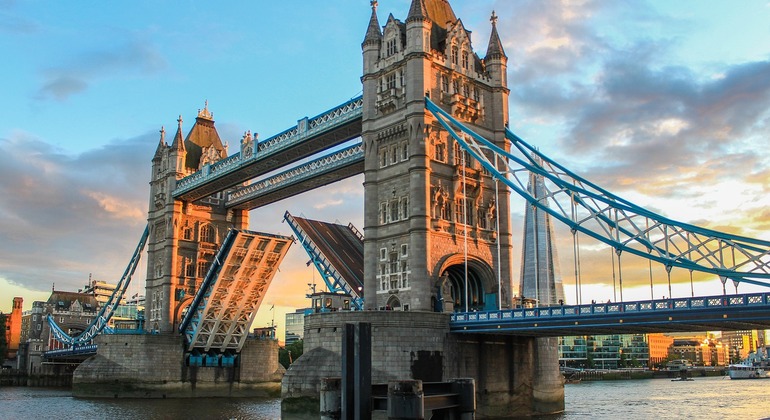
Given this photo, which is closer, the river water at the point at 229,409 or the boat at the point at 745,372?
the river water at the point at 229,409

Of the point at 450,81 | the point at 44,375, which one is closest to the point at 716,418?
the point at 450,81

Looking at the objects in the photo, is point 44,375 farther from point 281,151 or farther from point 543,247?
point 543,247

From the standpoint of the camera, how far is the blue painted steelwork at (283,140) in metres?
49.2

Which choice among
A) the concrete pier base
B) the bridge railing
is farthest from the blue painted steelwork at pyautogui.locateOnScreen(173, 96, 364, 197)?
the bridge railing

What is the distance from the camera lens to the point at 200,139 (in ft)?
240

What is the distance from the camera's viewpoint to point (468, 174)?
4581 cm

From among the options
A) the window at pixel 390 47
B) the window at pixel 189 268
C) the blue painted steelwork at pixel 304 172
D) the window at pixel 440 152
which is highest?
the window at pixel 390 47

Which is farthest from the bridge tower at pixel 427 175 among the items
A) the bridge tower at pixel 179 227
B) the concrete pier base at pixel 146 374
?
the bridge tower at pixel 179 227

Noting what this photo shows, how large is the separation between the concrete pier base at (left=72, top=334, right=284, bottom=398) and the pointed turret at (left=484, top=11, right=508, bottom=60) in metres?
35.3

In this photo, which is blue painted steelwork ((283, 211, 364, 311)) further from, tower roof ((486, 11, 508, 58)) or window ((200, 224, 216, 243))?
tower roof ((486, 11, 508, 58))

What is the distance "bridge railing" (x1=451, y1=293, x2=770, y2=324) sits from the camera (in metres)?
30.5

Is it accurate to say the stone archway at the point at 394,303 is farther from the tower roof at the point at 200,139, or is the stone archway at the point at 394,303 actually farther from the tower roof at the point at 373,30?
the tower roof at the point at 200,139

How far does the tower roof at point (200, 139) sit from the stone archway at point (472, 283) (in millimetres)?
34222

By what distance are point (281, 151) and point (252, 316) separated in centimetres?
1557
